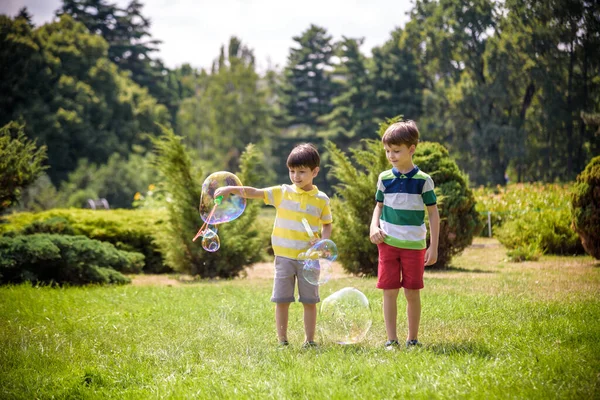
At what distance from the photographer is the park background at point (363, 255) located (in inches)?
172

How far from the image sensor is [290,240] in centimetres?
533

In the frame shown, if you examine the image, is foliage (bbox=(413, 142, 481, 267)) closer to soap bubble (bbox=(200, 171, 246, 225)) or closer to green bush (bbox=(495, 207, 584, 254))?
green bush (bbox=(495, 207, 584, 254))

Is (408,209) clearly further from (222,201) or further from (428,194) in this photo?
(222,201)

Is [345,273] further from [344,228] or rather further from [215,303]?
[215,303]

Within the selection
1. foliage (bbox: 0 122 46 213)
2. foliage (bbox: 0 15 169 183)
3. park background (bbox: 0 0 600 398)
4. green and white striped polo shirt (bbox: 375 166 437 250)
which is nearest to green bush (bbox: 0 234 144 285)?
park background (bbox: 0 0 600 398)

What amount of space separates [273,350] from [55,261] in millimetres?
5704

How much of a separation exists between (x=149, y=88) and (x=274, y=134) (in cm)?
1311

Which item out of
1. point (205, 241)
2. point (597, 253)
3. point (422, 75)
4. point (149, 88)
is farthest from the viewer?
point (149, 88)

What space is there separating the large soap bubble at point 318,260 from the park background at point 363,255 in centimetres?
62

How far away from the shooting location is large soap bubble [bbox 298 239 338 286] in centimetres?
518

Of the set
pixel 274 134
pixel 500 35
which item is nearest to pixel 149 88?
pixel 274 134

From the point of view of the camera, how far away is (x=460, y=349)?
4895 mm

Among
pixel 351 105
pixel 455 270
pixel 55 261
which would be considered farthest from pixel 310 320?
pixel 351 105

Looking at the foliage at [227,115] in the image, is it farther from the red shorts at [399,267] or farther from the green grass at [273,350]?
the red shorts at [399,267]
